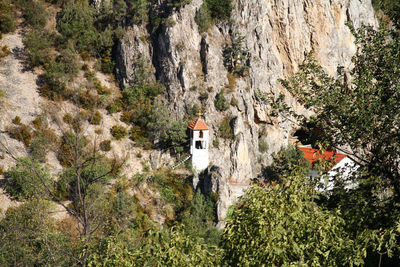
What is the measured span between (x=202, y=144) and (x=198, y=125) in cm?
165

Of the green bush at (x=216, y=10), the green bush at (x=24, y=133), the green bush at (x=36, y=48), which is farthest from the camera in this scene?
the green bush at (x=216, y=10)

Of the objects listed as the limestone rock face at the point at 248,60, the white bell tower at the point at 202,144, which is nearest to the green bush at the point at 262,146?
the limestone rock face at the point at 248,60

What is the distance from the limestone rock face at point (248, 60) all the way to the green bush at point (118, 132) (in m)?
4.86

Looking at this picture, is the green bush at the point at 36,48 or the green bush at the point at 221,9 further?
the green bush at the point at 221,9

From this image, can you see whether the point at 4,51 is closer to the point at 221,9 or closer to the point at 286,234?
the point at 221,9

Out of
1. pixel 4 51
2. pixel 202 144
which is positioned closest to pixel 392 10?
pixel 202 144

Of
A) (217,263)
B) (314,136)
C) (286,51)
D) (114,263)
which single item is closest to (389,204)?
(314,136)

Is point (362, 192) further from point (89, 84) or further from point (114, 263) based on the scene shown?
point (89, 84)

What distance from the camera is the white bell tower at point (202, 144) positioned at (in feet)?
91.8

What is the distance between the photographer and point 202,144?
28.3 metres

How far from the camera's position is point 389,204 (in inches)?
336

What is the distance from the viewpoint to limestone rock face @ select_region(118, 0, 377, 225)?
1187 inches

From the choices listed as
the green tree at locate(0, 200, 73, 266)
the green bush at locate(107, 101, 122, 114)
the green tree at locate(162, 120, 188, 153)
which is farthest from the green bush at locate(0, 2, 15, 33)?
the green tree at locate(0, 200, 73, 266)

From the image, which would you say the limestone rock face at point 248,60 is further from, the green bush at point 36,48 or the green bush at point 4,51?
the green bush at point 4,51
